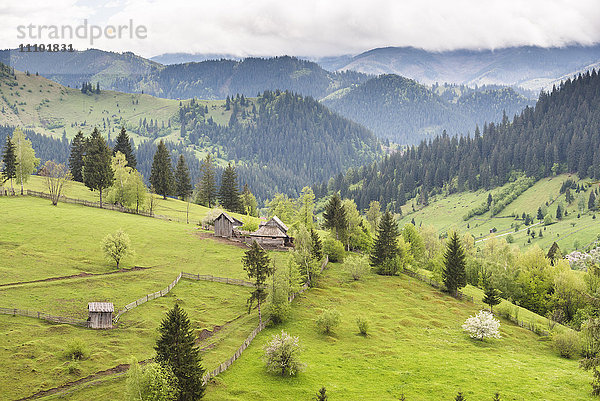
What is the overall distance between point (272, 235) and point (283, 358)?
2096 inches

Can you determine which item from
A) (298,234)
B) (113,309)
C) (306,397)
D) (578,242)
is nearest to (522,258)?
(298,234)

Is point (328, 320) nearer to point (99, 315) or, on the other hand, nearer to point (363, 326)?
point (363, 326)

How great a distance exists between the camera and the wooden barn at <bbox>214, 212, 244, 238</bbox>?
4176 inches

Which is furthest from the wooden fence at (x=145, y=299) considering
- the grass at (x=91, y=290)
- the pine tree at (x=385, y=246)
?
the pine tree at (x=385, y=246)

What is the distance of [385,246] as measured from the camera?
103 m

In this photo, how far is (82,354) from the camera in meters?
48.6

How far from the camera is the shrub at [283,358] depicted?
173ft

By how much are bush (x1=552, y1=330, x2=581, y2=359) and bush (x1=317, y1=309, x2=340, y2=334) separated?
3328cm

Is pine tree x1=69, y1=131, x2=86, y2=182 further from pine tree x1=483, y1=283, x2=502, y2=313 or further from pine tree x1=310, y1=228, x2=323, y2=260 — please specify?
pine tree x1=483, y1=283, x2=502, y2=313

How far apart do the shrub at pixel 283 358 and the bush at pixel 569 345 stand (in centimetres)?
4112

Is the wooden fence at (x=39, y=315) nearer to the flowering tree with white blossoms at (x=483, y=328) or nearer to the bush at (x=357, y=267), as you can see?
the bush at (x=357, y=267)

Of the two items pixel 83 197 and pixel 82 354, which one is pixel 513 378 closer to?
pixel 82 354

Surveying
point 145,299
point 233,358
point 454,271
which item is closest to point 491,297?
point 454,271

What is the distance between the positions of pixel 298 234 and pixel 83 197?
65.1 meters
